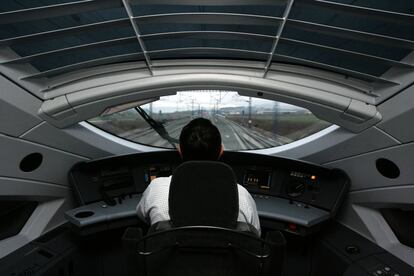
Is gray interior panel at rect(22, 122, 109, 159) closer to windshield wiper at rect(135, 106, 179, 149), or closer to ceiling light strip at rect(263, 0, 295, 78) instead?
windshield wiper at rect(135, 106, 179, 149)

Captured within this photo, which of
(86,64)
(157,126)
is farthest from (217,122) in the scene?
(86,64)

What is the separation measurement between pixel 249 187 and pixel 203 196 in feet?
6.50

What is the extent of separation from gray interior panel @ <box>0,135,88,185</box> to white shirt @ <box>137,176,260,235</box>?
1377 mm

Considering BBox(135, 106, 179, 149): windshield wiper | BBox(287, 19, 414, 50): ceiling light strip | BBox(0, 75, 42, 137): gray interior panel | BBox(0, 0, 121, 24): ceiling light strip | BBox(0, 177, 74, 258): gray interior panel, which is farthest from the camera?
BBox(135, 106, 179, 149): windshield wiper

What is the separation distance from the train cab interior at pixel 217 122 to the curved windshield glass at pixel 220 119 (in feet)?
0.07

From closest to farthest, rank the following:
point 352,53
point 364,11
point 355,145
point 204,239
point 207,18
Answer: point 204,239, point 364,11, point 207,18, point 352,53, point 355,145

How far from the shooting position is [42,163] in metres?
2.47

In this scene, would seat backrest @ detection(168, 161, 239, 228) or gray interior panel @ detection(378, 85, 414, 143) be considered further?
gray interior panel @ detection(378, 85, 414, 143)

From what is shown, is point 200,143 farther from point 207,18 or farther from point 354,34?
point 354,34

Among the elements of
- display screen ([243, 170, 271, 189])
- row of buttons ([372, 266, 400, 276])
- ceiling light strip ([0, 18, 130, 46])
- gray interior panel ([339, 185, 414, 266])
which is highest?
ceiling light strip ([0, 18, 130, 46])

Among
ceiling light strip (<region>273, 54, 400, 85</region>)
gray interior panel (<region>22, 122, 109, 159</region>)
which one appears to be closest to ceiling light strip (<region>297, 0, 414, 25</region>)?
ceiling light strip (<region>273, 54, 400, 85</region>)

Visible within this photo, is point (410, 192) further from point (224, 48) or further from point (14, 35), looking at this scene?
point (14, 35)

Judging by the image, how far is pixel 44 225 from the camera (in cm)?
263

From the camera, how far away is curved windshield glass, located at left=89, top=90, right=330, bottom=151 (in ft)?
9.32
